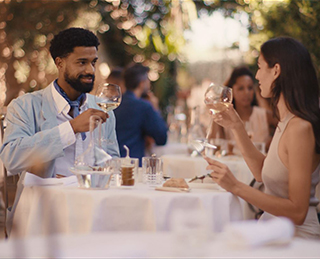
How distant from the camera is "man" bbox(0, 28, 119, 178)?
8.18ft

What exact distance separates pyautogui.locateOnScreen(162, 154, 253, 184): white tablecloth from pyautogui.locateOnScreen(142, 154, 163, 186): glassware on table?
144 cm

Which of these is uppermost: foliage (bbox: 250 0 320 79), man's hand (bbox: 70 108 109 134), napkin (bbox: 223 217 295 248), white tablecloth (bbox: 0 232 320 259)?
foliage (bbox: 250 0 320 79)

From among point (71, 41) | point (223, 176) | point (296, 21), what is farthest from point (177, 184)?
point (296, 21)

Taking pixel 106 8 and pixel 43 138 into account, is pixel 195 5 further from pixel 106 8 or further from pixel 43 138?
pixel 43 138

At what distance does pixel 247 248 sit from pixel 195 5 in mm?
9380

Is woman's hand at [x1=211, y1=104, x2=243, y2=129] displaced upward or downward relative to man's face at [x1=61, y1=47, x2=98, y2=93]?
downward

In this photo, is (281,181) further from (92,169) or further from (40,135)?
(40,135)

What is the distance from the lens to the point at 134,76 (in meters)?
5.25

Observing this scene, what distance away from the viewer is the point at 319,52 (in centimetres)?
567

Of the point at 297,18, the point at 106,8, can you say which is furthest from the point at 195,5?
the point at 297,18

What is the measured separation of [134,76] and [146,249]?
4.16 m

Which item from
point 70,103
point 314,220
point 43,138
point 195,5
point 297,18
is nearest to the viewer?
point 314,220

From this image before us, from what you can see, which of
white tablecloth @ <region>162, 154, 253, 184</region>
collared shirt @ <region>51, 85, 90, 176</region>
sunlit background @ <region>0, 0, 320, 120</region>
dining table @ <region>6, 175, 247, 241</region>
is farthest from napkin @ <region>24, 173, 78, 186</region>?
sunlit background @ <region>0, 0, 320, 120</region>

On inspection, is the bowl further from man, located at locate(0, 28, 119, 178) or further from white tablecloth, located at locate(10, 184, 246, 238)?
man, located at locate(0, 28, 119, 178)
